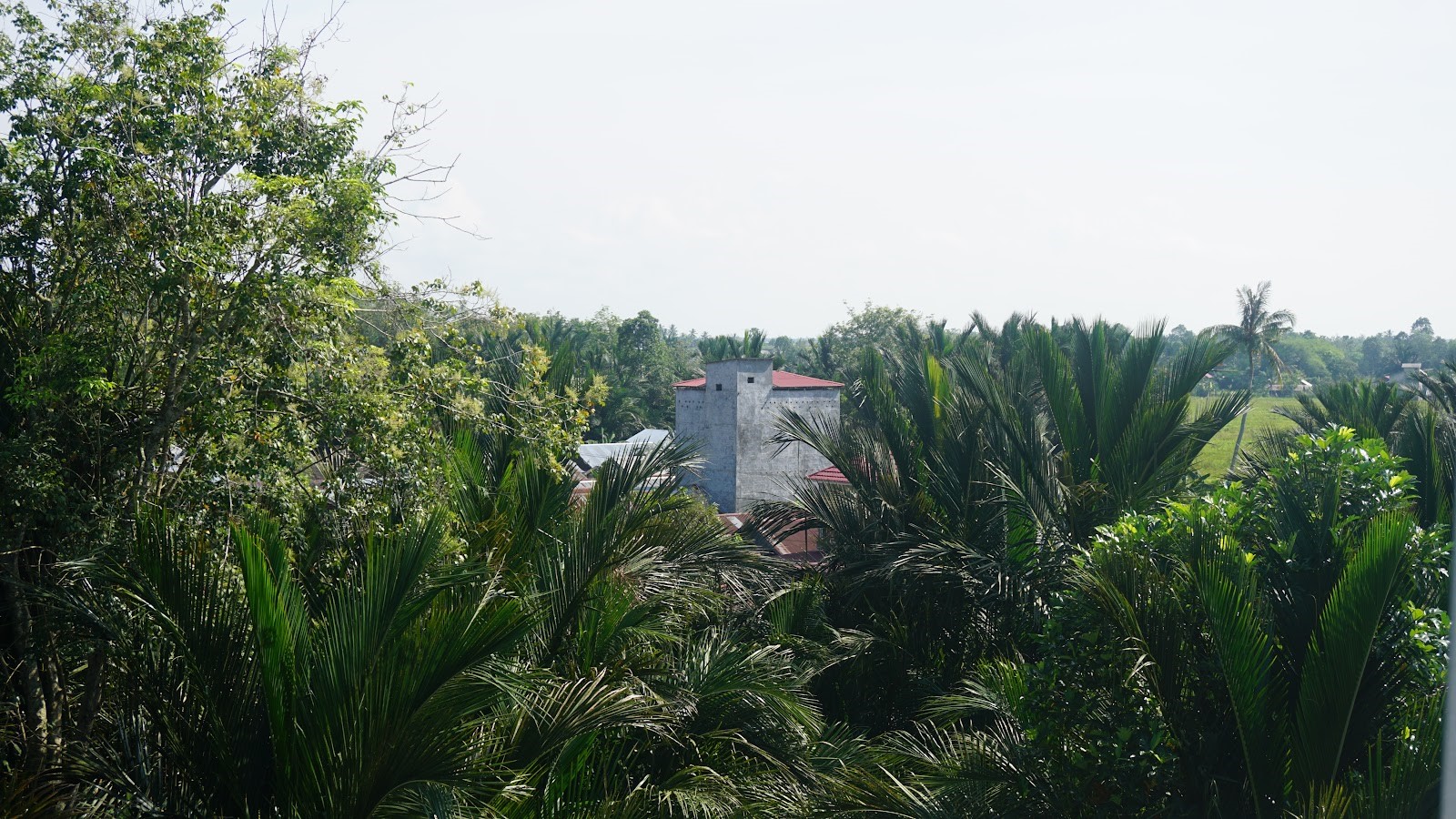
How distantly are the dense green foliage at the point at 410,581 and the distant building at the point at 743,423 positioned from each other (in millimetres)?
14306

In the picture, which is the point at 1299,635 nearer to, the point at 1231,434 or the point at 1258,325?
the point at 1258,325

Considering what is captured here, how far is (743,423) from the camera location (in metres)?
22.1

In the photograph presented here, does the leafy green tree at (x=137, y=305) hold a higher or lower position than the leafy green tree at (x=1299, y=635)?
higher

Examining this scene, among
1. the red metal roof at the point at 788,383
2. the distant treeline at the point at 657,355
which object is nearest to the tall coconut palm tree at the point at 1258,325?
the distant treeline at the point at 657,355

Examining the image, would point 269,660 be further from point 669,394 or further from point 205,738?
point 669,394

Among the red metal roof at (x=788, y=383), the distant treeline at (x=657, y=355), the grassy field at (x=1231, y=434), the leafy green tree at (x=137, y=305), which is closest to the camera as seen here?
the leafy green tree at (x=137, y=305)

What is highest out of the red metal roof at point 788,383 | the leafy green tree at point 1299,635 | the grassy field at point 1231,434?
the red metal roof at point 788,383

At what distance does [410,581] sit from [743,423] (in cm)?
1853

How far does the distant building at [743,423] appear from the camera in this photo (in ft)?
72.4

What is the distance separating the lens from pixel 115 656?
3.90 metres

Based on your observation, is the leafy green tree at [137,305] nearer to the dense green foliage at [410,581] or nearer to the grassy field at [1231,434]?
the dense green foliage at [410,581]

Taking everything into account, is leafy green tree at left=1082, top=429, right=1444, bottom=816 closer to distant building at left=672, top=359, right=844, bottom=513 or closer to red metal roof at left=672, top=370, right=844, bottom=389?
distant building at left=672, top=359, right=844, bottom=513

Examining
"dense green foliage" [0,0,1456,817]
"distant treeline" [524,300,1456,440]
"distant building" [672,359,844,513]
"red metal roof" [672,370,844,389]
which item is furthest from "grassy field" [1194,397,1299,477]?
"dense green foliage" [0,0,1456,817]

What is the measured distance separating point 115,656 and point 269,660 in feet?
2.87
